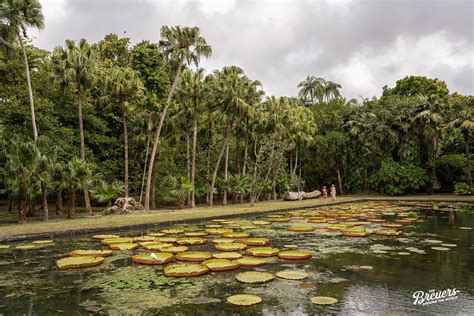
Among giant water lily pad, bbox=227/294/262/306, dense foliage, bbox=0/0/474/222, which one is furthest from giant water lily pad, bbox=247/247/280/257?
dense foliage, bbox=0/0/474/222

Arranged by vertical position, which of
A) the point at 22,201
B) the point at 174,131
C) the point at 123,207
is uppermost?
the point at 174,131

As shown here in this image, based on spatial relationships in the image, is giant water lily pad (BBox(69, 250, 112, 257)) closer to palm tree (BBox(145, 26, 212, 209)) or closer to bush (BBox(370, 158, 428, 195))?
palm tree (BBox(145, 26, 212, 209))

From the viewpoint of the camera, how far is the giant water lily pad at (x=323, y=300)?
5.99 m

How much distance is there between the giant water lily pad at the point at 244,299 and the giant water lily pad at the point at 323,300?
0.91 meters

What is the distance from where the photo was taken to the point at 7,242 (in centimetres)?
1221

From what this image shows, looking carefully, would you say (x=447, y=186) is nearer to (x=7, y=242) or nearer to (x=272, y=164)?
(x=272, y=164)

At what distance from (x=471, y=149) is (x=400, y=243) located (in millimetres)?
31612

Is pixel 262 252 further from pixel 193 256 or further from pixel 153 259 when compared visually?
pixel 153 259

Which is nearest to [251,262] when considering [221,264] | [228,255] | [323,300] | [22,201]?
[221,264]

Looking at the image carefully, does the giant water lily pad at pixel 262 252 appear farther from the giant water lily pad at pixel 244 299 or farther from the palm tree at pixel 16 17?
the palm tree at pixel 16 17

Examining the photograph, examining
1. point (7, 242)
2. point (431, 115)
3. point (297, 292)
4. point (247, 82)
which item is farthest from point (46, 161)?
point (431, 115)

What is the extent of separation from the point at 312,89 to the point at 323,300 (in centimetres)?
5435

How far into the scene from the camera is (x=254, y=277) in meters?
7.40

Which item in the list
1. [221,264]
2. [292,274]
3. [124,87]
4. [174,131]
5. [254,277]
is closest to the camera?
[254,277]
